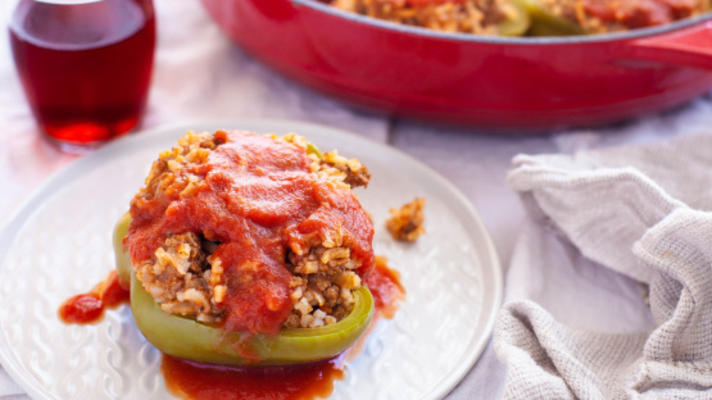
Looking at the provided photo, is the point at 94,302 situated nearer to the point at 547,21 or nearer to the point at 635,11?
the point at 547,21

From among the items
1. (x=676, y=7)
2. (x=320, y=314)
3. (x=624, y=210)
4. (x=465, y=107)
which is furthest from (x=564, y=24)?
(x=320, y=314)

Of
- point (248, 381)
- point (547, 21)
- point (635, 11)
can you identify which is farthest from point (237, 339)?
point (635, 11)

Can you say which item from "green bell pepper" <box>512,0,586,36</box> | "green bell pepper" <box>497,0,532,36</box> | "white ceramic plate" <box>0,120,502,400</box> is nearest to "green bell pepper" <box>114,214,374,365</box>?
"white ceramic plate" <box>0,120,502,400</box>

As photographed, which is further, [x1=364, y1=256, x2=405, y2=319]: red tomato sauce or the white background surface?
the white background surface

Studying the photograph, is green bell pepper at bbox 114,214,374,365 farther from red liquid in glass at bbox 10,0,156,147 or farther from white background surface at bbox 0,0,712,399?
red liquid in glass at bbox 10,0,156,147

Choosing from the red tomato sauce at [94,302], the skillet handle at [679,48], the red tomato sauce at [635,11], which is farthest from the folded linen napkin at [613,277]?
the red tomato sauce at [94,302]
